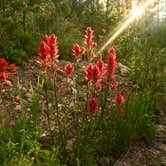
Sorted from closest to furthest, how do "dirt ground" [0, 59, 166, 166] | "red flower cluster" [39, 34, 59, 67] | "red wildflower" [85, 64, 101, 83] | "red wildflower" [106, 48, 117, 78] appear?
"red flower cluster" [39, 34, 59, 67] → "red wildflower" [85, 64, 101, 83] → "red wildflower" [106, 48, 117, 78] → "dirt ground" [0, 59, 166, 166]

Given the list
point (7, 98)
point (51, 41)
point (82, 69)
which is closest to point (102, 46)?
point (82, 69)

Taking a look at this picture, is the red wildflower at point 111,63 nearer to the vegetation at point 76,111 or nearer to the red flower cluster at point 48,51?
the vegetation at point 76,111

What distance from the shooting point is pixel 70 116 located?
5121mm

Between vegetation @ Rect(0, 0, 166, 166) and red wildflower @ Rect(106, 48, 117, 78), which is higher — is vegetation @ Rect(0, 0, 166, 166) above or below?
below

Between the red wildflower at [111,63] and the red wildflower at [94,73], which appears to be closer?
the red wildflower at [94,73]

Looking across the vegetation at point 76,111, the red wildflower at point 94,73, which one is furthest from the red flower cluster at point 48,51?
the red wildflower at point 94,73

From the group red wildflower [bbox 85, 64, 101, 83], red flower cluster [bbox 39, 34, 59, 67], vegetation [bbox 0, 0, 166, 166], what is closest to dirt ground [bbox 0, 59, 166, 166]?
vegetation [bbox 0, 0, 166, 166]

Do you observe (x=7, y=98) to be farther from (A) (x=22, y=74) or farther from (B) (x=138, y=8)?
(B) (x=138, y=8)

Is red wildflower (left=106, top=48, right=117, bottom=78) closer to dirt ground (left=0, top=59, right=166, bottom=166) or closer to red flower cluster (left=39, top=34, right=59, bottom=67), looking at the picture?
red flower cluster (left=39, top=34, right=59, bottom=67)

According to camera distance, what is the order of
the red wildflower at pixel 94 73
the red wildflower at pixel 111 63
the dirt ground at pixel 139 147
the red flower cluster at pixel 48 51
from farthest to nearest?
the dirt ground at pixel 139 147 < the red wildflower at pixel 111 63 < the red wildflower at pixel 94 73 < the red flower cluster at pixel 48 51

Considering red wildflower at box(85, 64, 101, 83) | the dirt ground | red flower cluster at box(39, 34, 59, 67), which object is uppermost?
red flower cluster at box(39, 34, 59, 67)

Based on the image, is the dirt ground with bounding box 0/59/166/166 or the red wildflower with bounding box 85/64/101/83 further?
the dirt ground with bounding box 0/59/166/166

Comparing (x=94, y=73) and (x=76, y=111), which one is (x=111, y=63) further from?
(x=76, y=111)

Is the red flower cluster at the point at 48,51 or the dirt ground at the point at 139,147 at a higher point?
the red flower cluster at the point at 48,51
